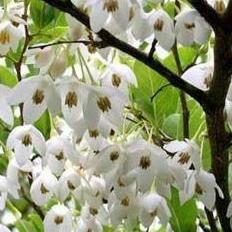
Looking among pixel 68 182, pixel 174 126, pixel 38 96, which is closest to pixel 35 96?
pixel 38 96

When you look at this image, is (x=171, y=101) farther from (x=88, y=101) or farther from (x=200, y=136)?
(x=88, y=101)

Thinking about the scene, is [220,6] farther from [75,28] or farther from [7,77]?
[7,77]

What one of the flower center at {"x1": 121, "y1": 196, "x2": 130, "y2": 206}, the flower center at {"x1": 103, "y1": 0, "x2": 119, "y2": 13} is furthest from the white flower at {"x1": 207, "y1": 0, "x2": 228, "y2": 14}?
the flower center at {"x1": 121, "y1": 196, "x2": 130, "y2": 206}

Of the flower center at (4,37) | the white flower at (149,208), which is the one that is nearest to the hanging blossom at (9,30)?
the flower center at (4,37)

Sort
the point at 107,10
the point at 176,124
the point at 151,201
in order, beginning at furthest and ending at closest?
1. the point at 176,124
2. the point at 151,201
3. the point at 107,10

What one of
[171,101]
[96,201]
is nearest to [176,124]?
[171,101]

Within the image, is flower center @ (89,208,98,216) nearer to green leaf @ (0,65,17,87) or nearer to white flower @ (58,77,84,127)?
white flower @ (58,77,84,127)
